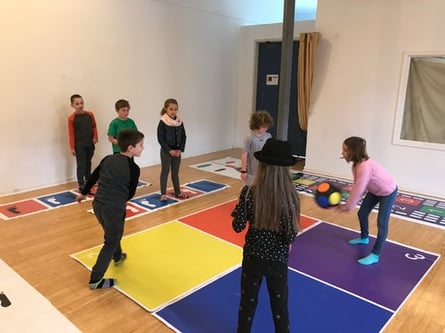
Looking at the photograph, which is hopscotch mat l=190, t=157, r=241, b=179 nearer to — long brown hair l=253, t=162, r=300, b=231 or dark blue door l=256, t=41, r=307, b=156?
dark blue door l=256, t=41, r=307, b=156

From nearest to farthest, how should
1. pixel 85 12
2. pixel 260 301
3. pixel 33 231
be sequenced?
1. pixel 260 301
2. pixel 33 231
3. pixel 85 12

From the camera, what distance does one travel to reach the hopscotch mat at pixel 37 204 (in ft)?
12.4

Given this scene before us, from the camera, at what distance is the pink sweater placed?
262cm

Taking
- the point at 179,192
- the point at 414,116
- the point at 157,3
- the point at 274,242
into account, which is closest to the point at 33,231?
the point at 179,192

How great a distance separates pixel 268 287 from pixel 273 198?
0.45 metres

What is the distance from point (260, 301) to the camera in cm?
233

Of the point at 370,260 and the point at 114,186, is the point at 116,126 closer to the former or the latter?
the point at 114,186

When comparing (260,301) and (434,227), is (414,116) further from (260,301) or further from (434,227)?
(260,301)

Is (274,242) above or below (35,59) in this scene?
below

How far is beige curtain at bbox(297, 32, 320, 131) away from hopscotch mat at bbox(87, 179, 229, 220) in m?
1.80

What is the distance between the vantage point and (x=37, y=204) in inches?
160

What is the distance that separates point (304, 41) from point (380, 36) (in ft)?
3.36

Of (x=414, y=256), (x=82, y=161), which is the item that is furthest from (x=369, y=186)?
(x=82, y=161)

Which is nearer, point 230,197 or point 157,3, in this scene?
point 230,197
